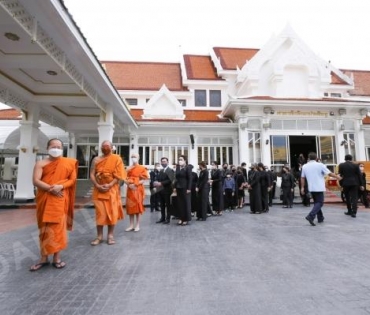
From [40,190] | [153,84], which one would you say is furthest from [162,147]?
[40,190]

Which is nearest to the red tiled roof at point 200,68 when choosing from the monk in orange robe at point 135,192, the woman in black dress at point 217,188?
the woman in black dress at point 217,188

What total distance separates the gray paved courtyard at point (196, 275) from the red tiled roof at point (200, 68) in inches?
658

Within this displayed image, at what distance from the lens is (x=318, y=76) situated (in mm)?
16750

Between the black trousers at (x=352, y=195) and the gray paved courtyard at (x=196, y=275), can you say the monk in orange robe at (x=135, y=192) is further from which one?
the black trousers at (x=352, y=195)

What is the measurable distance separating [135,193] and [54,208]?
7.86 ft

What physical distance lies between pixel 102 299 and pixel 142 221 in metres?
4.70

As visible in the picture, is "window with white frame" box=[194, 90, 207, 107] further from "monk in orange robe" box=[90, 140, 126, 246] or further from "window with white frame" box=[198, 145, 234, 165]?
"monk in orange robe" box=[90, 140, 126, 246]

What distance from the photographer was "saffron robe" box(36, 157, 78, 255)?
339 cm

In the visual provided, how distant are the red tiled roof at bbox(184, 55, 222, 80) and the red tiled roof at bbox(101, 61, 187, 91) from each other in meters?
1.05

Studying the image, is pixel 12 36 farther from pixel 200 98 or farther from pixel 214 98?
pixel 214 98

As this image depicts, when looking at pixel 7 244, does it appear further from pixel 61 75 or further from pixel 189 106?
pixel 189 106

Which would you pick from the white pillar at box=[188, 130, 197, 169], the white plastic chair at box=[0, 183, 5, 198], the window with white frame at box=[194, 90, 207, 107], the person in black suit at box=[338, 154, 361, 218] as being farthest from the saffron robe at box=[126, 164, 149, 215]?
the window with white frame at box=[194, 90, 207, 107]

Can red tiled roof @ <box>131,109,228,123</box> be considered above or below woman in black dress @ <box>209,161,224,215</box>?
above

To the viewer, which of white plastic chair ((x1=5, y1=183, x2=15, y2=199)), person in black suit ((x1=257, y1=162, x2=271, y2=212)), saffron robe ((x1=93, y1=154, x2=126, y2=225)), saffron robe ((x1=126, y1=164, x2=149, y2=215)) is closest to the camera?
saffron robe ((x1=93, y1=154, x2=126, y2=225))
